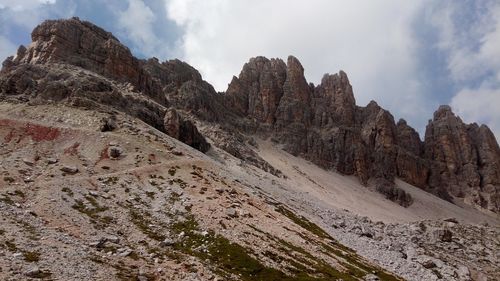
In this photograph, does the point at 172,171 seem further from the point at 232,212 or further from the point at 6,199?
the point at 6,199

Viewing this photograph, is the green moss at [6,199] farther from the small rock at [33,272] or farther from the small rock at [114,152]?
the small rock at [114,152]

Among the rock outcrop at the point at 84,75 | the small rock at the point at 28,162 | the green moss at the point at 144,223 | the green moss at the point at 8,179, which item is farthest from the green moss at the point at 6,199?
the rock outcrop at the point at 84,75

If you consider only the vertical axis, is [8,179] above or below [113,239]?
above

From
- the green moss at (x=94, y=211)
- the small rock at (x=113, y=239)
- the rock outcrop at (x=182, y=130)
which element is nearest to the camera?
the small rock at (x=113, y=239)

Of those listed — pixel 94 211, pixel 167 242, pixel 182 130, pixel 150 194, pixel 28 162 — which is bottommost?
pixel 94 211

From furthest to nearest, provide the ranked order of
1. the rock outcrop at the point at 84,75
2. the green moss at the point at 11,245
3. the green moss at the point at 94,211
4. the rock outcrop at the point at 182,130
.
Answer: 1. the rock outcrop at the point at 182,130
2. the rock outcrop at the point at 84,75
3. the green moss at the point at 94,211
4. the green moss at the point at 11,245

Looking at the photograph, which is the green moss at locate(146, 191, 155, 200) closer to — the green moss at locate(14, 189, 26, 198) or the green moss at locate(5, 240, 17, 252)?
the green moss at locate(14, 189, 26, 198)

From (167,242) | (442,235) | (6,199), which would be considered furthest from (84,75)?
(442,235)

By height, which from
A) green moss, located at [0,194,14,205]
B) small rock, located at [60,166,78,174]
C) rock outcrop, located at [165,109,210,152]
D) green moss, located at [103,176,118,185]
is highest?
rock outcrop, located at [165,109,210,152]

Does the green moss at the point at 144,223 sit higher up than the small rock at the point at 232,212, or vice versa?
the small rock at the point at 232,212

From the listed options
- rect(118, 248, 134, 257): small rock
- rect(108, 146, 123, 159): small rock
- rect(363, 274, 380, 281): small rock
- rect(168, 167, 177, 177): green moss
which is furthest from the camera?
rect(108, 146, 123, 159): small rock

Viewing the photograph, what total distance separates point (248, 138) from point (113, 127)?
353ft

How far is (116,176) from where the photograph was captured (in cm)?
6912

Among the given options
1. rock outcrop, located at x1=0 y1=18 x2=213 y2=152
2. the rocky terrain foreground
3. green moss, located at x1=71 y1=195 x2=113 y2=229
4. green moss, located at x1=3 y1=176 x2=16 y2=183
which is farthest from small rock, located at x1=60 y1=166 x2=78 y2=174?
rock outcrop, located at x1=0 y1=18 x2=213 y2=152
